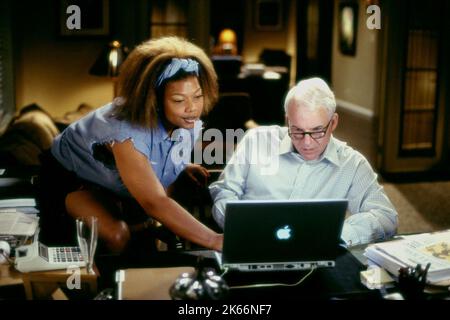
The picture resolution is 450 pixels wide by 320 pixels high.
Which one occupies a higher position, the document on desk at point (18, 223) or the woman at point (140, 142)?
the woman at point (140, 142)

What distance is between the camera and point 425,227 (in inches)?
183

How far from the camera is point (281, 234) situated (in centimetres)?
181

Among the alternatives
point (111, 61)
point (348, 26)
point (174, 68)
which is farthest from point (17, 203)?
point (348, 26)

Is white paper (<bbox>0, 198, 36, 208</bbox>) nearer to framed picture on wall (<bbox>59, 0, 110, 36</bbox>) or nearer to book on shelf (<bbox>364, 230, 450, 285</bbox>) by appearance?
book on shelf (<bbox>364, 230, 450, 285</bbox>)

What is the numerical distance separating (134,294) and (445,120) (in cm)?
503

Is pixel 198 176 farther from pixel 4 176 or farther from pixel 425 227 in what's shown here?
pixel 425 227

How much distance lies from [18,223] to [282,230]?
960 mm

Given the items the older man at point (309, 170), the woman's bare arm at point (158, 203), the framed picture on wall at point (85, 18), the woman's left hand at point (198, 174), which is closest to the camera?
the woman's bare arm at point (158, 203)

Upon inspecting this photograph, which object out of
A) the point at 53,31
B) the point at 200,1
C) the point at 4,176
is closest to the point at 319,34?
the point at 200,1

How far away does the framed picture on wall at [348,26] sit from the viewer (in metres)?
9.53

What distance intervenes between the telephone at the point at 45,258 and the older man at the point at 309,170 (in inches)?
24.7

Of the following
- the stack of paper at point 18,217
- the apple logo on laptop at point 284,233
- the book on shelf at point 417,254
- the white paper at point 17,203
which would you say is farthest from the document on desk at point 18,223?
the book on shelf at point 417,254

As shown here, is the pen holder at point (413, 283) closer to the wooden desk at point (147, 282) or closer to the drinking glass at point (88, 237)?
the wooden desk at point (147, 282)
